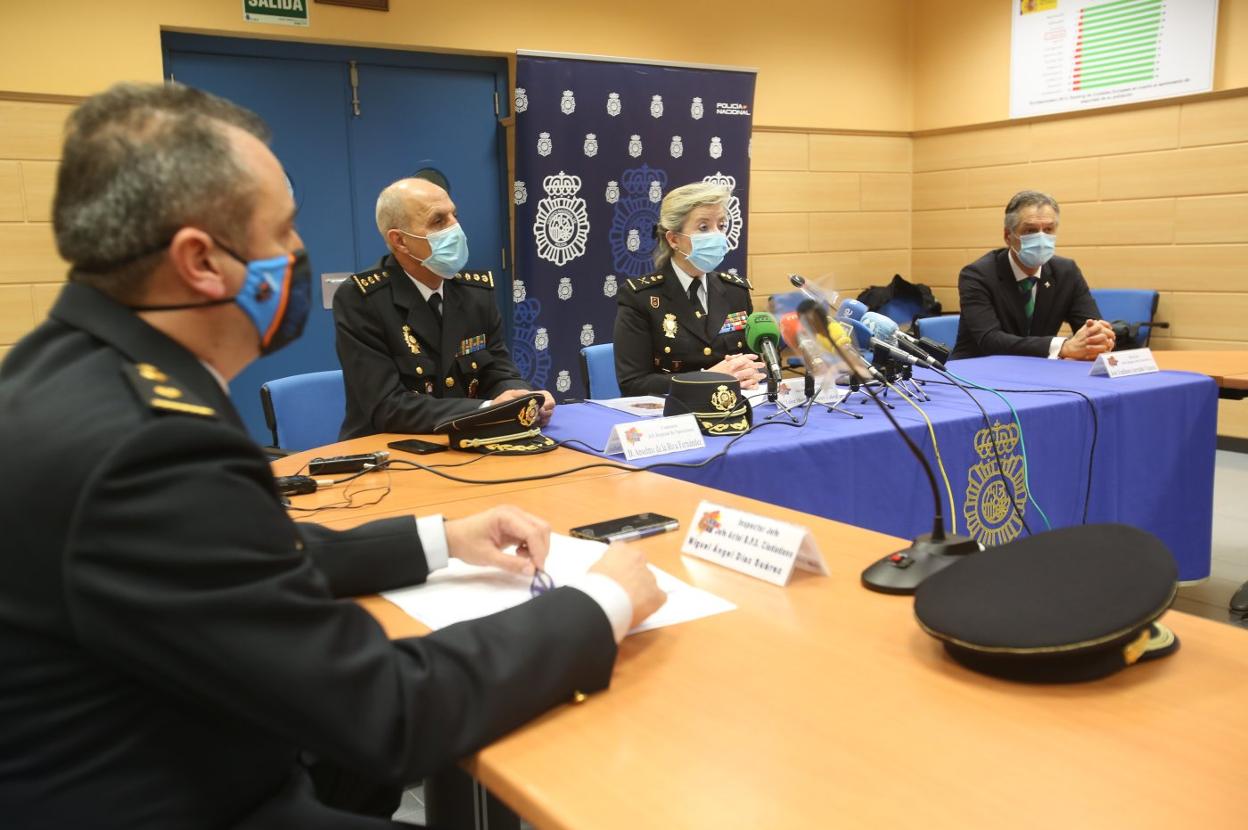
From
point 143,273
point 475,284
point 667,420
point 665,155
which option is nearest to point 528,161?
point 665,155

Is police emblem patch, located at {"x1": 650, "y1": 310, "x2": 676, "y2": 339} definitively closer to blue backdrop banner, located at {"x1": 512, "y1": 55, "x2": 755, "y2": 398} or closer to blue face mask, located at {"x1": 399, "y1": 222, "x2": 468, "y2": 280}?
blue face mask, located at {"x1": 399, "y1": 222, "x2": 468, "y2": 280}

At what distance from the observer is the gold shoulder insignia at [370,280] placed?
2797 millimetres

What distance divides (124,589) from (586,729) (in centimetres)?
41

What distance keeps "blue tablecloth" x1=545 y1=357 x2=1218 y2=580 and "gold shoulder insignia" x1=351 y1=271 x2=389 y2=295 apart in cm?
62

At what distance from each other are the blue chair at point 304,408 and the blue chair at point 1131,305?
4.02 meters

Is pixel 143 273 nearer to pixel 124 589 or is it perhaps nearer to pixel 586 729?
pixel 124 589

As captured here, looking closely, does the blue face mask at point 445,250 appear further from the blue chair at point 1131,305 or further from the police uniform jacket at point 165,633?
the blue chair at point 1131,305

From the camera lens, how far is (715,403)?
Result: 2.46m

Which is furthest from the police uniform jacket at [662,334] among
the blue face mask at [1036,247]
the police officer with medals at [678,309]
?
the blue face mask at [1036,247]

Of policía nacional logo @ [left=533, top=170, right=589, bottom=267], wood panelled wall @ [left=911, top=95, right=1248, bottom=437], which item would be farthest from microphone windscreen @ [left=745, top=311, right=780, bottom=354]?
wood panelled wall @ [left=911, top=95, right=1248, bottom=437]

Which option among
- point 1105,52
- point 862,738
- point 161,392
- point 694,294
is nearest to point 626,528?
point 862,738

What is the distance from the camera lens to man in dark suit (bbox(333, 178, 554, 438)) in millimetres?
2713

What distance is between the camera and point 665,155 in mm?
5285

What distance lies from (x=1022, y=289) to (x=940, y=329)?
1.19 feet
